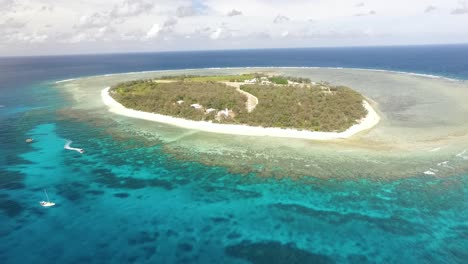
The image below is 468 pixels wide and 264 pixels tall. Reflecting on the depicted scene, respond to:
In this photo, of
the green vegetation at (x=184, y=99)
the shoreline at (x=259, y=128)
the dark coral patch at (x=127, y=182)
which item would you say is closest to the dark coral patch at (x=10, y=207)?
the dark coral patch at (x=127, y=182)

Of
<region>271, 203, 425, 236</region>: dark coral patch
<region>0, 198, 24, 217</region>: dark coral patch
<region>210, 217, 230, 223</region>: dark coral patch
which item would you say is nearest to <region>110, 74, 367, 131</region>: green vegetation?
<region>271, 203, 425, 236</region>: dark coral patch

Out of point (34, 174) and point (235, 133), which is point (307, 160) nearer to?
point (235, 133)

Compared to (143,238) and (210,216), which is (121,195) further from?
(210,216)

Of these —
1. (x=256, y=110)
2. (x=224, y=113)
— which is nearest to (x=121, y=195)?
(x=224, y=113)

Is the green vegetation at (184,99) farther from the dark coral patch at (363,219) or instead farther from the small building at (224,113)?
the dark coral patch at (363,219)

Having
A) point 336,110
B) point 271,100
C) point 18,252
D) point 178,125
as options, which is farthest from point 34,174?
point 336,110
